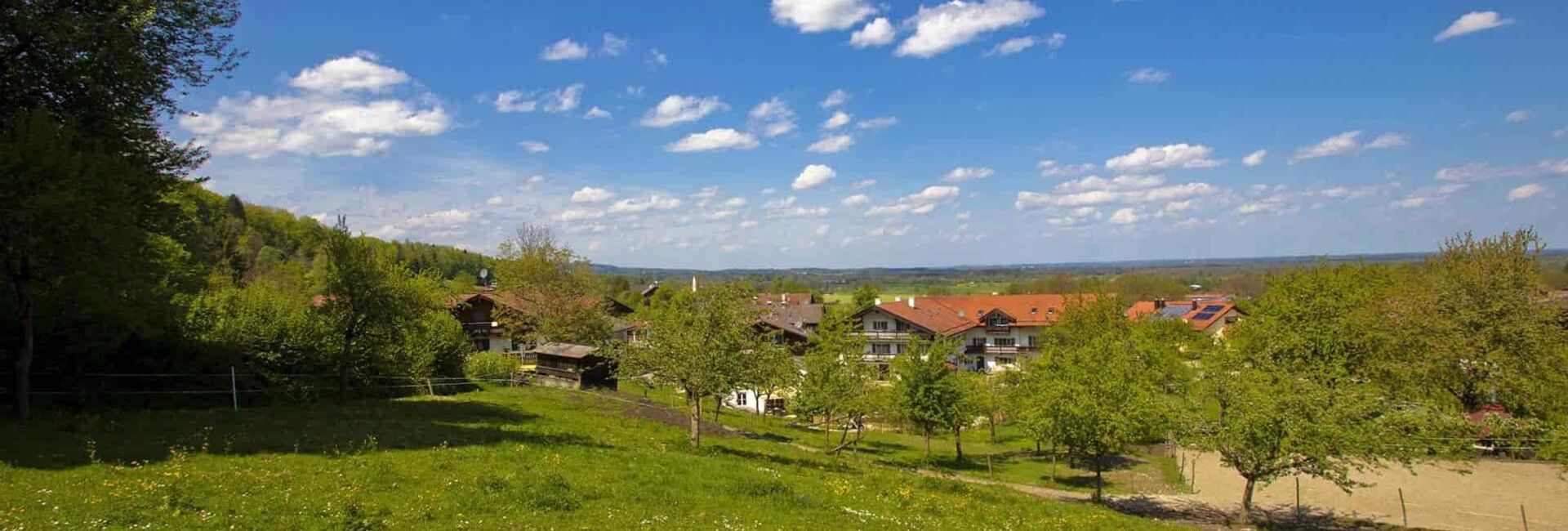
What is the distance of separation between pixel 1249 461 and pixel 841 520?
1854 cm

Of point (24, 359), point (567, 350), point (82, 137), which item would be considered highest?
point (82, 137)

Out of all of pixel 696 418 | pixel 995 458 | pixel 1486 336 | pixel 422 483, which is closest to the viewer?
pixel 422 483

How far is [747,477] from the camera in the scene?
18.4 meters

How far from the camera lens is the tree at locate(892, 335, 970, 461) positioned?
39531 mm

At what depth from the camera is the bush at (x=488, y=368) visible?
45.5m

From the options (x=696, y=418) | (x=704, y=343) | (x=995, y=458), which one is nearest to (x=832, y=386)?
(x=696, y=418)

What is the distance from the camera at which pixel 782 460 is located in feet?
84.8

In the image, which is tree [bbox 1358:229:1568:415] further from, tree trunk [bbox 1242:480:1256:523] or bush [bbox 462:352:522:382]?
bush [bbox 462:352:522:382]

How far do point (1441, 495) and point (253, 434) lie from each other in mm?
47226

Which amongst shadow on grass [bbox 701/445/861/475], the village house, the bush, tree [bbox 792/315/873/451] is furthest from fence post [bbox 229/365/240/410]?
the village house

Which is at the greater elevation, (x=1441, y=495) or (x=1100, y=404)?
(x=1100, y=404)

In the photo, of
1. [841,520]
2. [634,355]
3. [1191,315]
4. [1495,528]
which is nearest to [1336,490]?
[1495,528]

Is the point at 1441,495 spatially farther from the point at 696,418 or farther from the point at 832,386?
the point at 696,418

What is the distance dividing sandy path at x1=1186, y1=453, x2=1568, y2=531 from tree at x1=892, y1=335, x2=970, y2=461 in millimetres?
12119
